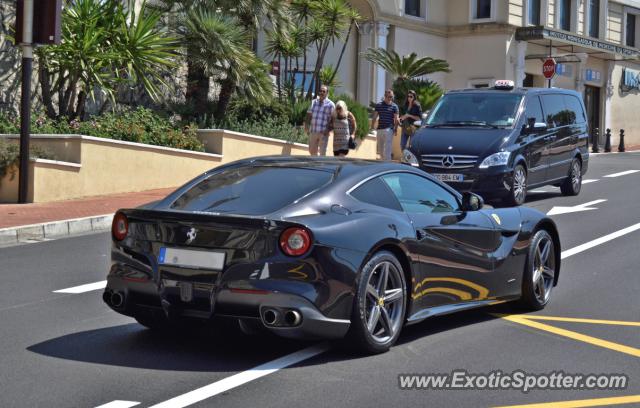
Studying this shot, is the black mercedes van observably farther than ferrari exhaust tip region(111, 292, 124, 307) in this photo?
Yes

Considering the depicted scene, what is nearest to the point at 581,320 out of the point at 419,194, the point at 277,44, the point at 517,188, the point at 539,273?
the point at 539,273

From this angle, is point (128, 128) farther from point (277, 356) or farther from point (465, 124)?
point (277, 356)

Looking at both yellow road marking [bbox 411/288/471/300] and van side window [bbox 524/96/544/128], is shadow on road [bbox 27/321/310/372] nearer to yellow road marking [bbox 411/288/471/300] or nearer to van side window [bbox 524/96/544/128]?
→ yellow road marking [bbox 411/288/471/300]

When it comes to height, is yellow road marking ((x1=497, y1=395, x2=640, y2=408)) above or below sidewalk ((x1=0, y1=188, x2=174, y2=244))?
below

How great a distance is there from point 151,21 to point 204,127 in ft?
9.09

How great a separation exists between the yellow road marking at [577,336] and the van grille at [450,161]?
798 cm

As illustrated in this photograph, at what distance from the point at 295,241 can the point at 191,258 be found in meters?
0.68

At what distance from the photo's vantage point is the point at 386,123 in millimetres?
22953

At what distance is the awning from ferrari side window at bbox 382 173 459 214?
32.4 m

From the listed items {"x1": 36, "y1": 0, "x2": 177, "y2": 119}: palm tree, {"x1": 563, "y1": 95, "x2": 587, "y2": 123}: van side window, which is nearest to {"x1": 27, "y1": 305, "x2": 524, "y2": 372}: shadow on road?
{"x1": 563, "y1": 95, "x2": 587, "y2": 123}: van side window

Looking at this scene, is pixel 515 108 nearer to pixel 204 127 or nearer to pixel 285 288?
pixel 204 127

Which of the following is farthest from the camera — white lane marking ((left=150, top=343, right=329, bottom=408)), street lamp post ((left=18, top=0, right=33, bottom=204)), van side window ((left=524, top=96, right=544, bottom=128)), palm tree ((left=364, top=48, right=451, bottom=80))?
palm tree ((left=364, top=48, right=451, bottom=80))

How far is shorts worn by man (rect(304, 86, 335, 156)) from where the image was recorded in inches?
829

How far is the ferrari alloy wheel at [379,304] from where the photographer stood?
6.86 metres
